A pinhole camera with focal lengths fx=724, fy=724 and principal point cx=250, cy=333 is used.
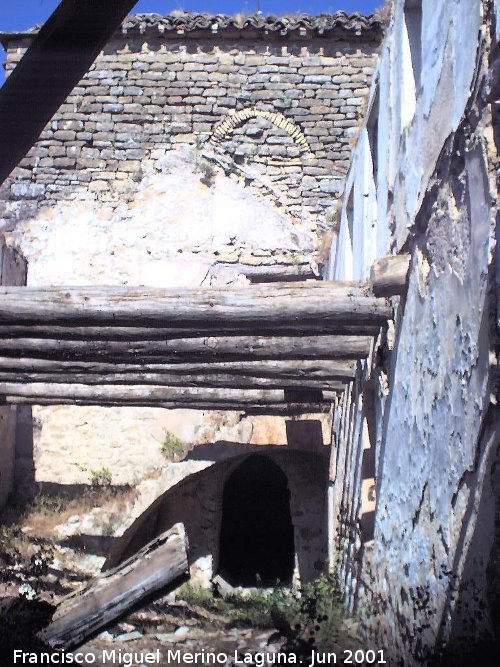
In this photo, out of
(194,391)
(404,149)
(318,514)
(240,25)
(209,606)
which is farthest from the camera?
(240,25)

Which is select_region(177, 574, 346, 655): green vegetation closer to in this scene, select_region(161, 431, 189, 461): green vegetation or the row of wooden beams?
select_region(161, 431, 189, 461): green vegetation

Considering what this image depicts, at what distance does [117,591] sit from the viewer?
356 centimetres

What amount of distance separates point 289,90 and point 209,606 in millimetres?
7083

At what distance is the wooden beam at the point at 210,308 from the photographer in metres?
4.05

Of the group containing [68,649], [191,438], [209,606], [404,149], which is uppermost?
[404,149]

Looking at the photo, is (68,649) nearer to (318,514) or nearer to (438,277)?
(438,277)

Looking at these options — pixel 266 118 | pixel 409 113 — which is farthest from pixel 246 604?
pixel 266 118

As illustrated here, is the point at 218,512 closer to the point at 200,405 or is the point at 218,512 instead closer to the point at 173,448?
the point at 173,448

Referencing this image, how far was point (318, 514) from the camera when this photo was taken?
923 centimetres

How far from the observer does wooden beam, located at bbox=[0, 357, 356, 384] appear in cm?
535

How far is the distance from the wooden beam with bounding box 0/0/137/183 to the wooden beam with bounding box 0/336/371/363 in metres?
2.93

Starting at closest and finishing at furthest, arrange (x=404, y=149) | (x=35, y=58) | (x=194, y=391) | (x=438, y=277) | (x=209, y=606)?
(x=35, y=58)
(x=438, y=277)
(x=404, y=149)
(x=194, y=391)
(x=209, y=606)

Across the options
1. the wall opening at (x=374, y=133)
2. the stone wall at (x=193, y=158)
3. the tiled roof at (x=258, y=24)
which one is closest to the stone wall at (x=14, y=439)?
the stone wall at (x=193, y=158)

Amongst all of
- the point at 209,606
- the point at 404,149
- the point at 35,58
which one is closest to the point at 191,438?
the point at 209,606
